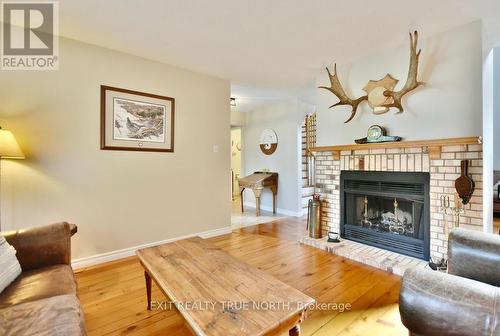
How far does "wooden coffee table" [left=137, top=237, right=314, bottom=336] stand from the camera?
93 centimetres

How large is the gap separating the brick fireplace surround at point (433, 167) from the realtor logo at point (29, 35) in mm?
3095

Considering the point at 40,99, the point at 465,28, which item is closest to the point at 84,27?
the point at 40,99

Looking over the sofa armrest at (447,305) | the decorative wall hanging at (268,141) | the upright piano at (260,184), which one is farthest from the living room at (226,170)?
the decorative wall hanging at (268,141)

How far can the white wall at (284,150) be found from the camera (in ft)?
15.2

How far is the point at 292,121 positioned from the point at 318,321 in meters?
3.71

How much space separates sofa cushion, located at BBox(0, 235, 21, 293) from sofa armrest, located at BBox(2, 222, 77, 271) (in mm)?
108

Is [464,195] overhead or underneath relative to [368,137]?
underneath

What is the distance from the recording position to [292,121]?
4691 millimetres

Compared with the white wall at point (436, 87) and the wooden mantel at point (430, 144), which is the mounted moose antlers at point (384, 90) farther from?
Result: the wooden mantel at point (430, 144)

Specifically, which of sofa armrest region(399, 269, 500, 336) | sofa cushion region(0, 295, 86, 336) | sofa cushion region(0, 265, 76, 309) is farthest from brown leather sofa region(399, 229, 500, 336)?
sofa cushion region(0, 265, 76, 309)

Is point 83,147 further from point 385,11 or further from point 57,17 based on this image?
point 385,11

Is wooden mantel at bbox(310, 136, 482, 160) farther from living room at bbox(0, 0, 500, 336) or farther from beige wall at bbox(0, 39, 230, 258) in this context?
beige wall at bbox(0, 39, 230, 258)

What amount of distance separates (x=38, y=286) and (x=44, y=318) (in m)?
0.40

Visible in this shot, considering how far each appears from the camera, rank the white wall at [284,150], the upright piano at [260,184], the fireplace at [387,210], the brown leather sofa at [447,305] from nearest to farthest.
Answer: the brown leather sofa at [447,305] < the fireplace at [387,210] < the white wall at [284,150] < the upright piano at [260,184]
